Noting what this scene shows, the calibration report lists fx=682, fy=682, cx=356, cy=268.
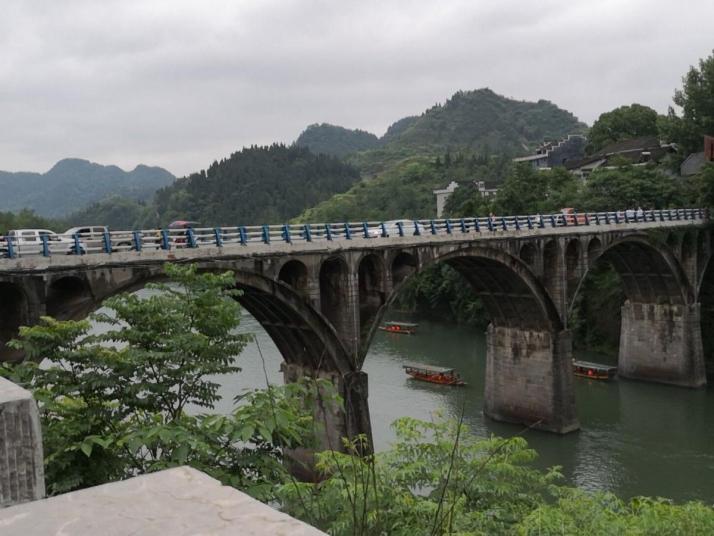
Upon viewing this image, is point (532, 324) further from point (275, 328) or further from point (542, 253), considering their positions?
point (275, 328)

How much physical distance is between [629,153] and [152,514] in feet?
286

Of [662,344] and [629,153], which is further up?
[629,153]

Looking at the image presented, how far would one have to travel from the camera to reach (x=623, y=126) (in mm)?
97062

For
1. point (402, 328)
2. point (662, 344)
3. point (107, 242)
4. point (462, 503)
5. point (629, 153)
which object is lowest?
point (402, 328)

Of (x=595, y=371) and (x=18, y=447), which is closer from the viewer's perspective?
(x=18, y=447)

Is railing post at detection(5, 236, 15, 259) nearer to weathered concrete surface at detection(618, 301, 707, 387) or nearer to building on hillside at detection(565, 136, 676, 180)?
weathered concrete surface at detection(618, 301, 707, 387)

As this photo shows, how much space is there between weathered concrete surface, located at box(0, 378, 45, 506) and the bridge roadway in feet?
38.6

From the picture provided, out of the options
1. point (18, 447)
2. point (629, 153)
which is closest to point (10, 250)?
point (18, 447)

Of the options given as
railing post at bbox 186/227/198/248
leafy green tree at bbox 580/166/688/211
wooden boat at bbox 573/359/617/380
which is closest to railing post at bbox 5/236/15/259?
railing post at bbox 186/227/198/248

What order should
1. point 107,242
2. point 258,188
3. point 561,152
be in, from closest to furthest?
point 107,242, point 561,152, point 258,188

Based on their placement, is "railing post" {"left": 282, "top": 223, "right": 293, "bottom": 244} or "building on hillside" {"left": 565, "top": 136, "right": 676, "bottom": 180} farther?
"building on hillside" {"left": 565, "top": 136, "right": 676, "bottom": 180}

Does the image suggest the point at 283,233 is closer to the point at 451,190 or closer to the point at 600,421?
the point at 600,421

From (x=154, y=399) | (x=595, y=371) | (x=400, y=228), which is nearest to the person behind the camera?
(x=154, y=399)

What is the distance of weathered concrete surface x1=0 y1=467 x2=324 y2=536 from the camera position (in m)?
2.86
